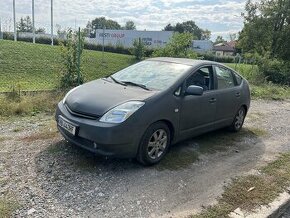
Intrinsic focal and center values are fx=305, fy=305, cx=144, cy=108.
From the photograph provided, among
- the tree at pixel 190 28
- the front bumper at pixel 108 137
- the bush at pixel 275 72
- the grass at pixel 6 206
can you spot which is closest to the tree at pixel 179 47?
the bush at pixel 275 72

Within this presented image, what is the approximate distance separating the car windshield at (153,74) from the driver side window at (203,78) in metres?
0.17

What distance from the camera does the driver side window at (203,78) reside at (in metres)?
4.87

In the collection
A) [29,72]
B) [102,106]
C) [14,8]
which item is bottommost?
[29,72]

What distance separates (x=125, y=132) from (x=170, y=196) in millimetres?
954

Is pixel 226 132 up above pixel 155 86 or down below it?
below

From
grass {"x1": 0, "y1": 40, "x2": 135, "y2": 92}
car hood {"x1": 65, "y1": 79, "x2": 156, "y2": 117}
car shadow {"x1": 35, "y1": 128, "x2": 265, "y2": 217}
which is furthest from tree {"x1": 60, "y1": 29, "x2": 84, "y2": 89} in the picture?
grass {"x1": 0, "y1": 40, "x2": 135, "y2": 92}

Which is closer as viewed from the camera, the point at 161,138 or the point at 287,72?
the point at 161,138

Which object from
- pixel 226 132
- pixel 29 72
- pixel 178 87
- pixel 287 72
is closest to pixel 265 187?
pixel 178 87

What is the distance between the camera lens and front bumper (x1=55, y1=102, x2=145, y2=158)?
3.77 m

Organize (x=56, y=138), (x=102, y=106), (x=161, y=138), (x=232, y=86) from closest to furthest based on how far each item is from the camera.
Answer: (x=102, y=106), (x=161, y=138), (x=56, y=138), (x=232, y=86)

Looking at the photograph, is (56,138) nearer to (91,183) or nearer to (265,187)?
(91,183)

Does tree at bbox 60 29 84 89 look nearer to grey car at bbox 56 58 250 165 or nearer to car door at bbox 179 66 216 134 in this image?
grey car at bbox 56 58 250 165

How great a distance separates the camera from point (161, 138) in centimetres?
439

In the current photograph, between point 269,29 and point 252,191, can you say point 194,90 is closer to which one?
point 252,191
